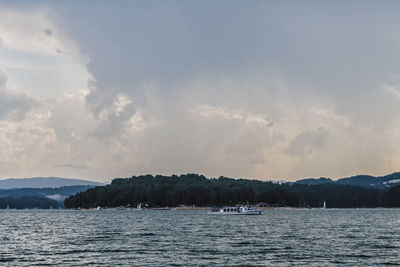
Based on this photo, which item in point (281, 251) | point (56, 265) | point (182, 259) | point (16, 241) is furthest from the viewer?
point (16, 241)

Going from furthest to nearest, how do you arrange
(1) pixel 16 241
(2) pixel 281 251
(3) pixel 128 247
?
1. (1) pixel 16 241
2. (3) pixel 128 247
3. (2) pixel 281 251

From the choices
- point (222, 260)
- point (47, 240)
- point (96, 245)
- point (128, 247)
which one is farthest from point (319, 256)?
point (47, 240)

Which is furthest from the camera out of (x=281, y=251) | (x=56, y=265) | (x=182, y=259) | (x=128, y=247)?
(x=128, y=247)

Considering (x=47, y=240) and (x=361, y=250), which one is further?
(x=47, y=240)

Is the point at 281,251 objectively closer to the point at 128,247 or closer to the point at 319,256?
the point at 319,256

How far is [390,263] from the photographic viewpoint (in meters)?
75.8

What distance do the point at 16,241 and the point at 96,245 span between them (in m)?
23.2

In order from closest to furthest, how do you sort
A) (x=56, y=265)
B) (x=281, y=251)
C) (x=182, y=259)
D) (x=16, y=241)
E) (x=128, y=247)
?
(x=56, y=265), (x=182, y=259), (x=281, y=251), (x=128, y=247), (x=16, y=241)

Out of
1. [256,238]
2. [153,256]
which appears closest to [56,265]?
[153,256]

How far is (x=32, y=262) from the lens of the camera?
76.0m

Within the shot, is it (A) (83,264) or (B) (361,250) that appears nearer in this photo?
(A) (83,264)

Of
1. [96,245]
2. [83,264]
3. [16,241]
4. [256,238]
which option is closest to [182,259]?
[83,264]

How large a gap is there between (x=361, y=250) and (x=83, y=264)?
46.1 metres

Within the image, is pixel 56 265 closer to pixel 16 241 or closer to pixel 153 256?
pixel 153 256
